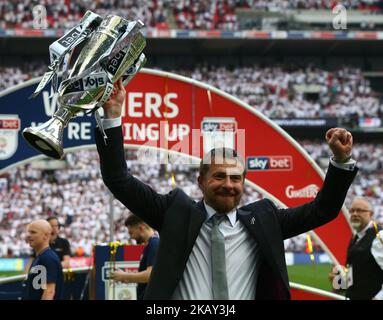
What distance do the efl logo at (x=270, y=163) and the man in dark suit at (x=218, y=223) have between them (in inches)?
248

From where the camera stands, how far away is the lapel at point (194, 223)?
305cm

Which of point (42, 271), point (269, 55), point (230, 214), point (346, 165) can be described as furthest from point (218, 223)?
point (269, 55)

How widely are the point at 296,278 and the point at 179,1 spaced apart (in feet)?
62.8

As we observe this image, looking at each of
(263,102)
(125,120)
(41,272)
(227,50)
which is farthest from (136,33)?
(227,50)

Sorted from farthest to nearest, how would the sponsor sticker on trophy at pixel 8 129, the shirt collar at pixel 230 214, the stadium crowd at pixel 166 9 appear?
the stadium crowd at pixel 166 9
the sponsor sticker on trophy at pixel 8 129
the shirt collar at pixel 230 214

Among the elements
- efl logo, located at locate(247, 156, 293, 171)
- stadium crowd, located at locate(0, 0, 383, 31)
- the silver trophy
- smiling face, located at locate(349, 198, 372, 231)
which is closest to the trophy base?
the silver trophy

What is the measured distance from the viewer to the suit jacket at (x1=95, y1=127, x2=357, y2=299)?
3.02 metres

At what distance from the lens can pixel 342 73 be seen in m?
39.7

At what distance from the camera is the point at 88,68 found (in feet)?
9.61

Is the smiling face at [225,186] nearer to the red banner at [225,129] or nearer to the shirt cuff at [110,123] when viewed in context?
the shirt cuff at [110,123]

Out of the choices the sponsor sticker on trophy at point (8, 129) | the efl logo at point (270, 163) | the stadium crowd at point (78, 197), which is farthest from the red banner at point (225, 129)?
the stadium crowd at point (78, 197)

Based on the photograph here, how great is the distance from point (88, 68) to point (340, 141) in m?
0.91

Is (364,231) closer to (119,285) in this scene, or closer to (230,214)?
(119,285)
